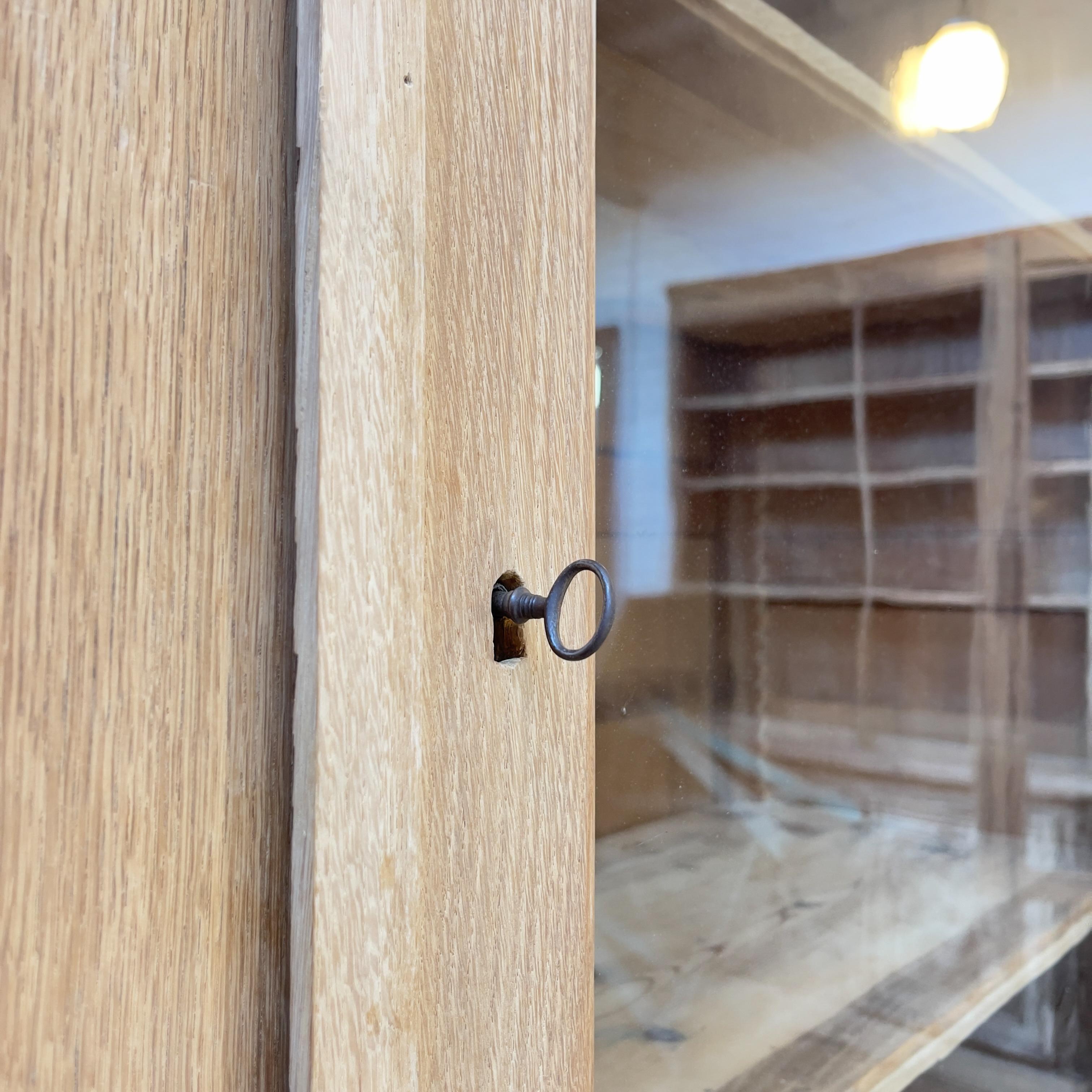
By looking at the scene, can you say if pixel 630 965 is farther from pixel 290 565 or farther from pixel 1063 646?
pixel 1063 646

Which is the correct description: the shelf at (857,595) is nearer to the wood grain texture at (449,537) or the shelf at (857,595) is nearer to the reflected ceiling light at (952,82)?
the wood grain texture at (449,537)

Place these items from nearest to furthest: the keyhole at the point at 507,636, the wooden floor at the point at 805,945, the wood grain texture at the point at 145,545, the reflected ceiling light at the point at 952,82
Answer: the wood grain texture at the point at 145,545
the keyhole at the point at 507,636
the wooden floor at the point at 805,945
the reflected ceiling light at the point at 952,82

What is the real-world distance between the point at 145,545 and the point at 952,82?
0.83 m

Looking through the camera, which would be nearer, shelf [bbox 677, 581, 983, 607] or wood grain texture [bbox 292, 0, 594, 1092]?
wood grain texture [bbox 292, 0, 594, 1092]

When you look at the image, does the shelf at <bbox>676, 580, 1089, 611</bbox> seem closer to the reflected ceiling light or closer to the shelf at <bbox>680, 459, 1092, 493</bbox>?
the shelf at <bbox>680, 459, 1092, 493</bbox>

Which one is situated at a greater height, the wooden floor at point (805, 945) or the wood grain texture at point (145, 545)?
the wood grain texture at point (145, 545)

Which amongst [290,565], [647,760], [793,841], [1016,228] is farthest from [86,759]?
[1016,228]

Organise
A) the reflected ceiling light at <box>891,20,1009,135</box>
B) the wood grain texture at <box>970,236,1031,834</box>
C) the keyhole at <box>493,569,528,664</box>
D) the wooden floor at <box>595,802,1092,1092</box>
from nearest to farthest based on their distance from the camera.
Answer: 1. the keyhole at <box>493,569,528,664</box>
2. the wooden floor at <box>595,802,1092,1092</box>
3. the reflected ceiling light at <box>891,20,1009,135</box>
4. the wood grain texture at <box>970,236,1031,834</box>

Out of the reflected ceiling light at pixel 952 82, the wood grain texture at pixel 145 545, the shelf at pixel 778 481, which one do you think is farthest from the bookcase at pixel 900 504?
the wood grain texture at pixel 145 545

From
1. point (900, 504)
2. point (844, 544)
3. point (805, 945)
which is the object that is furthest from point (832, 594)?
point (805, 945)

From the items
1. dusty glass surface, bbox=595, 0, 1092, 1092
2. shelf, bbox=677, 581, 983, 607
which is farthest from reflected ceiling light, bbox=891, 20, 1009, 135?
shelf, bbox=677, 581, 983, 607

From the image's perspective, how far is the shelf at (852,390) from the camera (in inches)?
22.3

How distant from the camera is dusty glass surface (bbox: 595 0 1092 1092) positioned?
50 centimetres

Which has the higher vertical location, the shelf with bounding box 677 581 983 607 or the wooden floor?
the shelf with bounding box 677 581 983 607
